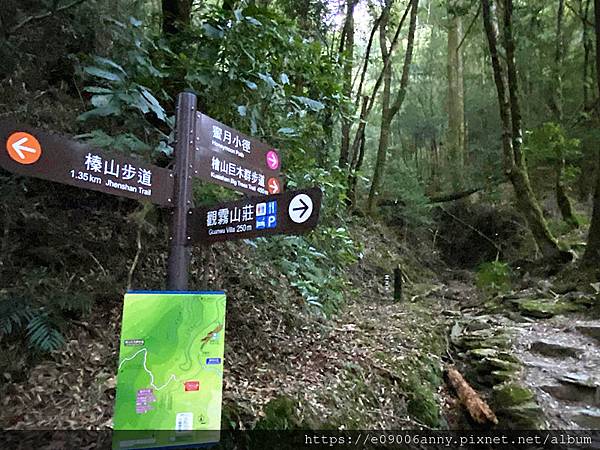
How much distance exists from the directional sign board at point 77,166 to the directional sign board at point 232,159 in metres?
0.25

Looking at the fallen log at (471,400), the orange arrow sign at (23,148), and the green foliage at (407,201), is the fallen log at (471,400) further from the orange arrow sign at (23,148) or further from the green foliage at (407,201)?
the green foliage at (407,201)

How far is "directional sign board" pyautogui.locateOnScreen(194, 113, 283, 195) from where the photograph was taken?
2.58 m

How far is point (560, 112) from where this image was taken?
12.6 meters

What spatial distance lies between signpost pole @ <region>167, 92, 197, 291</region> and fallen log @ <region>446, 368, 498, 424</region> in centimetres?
332

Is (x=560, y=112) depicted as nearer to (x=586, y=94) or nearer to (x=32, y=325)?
(x=586, y=94)

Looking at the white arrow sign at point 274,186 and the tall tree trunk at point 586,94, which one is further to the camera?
the tall tree trunk at point 586,94

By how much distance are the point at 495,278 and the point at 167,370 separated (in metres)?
8.88

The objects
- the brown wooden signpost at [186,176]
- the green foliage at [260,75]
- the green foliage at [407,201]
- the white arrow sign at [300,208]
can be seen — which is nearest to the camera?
the brown wooden signpost at [186,176]

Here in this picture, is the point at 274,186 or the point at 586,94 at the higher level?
the point at 586,94

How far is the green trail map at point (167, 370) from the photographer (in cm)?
199

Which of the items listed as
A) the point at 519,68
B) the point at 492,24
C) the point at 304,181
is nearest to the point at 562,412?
the point at 304,181

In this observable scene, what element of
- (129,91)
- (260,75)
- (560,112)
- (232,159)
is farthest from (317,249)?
(560,112)

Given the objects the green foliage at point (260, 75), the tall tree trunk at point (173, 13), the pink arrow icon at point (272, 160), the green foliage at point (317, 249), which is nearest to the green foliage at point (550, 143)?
the green foliage at point (317, 249)

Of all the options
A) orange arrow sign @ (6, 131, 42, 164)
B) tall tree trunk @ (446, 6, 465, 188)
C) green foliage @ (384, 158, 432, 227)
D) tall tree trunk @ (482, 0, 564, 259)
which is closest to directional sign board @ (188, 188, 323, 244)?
orange arrow sign @ (6, 131, 42, 164)
